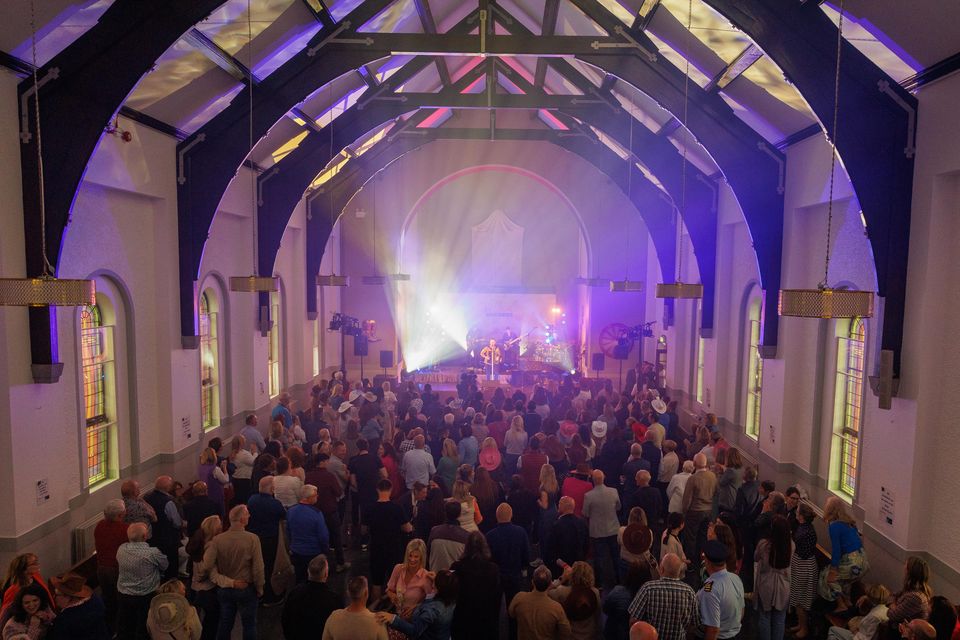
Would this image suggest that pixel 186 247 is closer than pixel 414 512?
No

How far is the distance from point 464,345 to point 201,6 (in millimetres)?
16815

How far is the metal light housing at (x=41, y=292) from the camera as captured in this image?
4391 millimetres

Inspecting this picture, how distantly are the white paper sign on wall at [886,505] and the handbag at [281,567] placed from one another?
6017 mm

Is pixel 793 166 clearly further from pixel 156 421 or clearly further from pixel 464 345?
pixel 464 345

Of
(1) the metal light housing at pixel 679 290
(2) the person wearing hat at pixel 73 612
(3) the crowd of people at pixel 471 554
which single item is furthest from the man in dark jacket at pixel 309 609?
(1) the metal light housing at pixel 679 290

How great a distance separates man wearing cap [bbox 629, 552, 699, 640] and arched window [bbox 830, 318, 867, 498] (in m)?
4.77

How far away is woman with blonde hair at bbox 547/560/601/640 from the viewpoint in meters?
4.96

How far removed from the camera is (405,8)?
34.8ft

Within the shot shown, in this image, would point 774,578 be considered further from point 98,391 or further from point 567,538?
point 98,391

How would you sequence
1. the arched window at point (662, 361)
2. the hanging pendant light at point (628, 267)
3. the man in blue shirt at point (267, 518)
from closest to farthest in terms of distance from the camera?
the man in blue shirt at point (267, 518)
the hanging pendant light at point (628, 267)
the arched window at point (662, 361)

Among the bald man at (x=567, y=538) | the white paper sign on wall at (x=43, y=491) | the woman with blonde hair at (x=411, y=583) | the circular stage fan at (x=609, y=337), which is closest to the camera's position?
the woman with blonde hair at (x=411, y=583)

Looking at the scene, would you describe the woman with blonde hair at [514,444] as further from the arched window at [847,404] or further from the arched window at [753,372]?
the arched window at [753,372]

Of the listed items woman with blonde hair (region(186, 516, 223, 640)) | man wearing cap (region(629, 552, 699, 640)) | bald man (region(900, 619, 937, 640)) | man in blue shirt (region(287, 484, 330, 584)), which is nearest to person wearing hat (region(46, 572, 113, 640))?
woman with blonde hair (region(186, 516, 223, 640))

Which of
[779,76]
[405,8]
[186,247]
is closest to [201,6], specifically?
[186,247]
